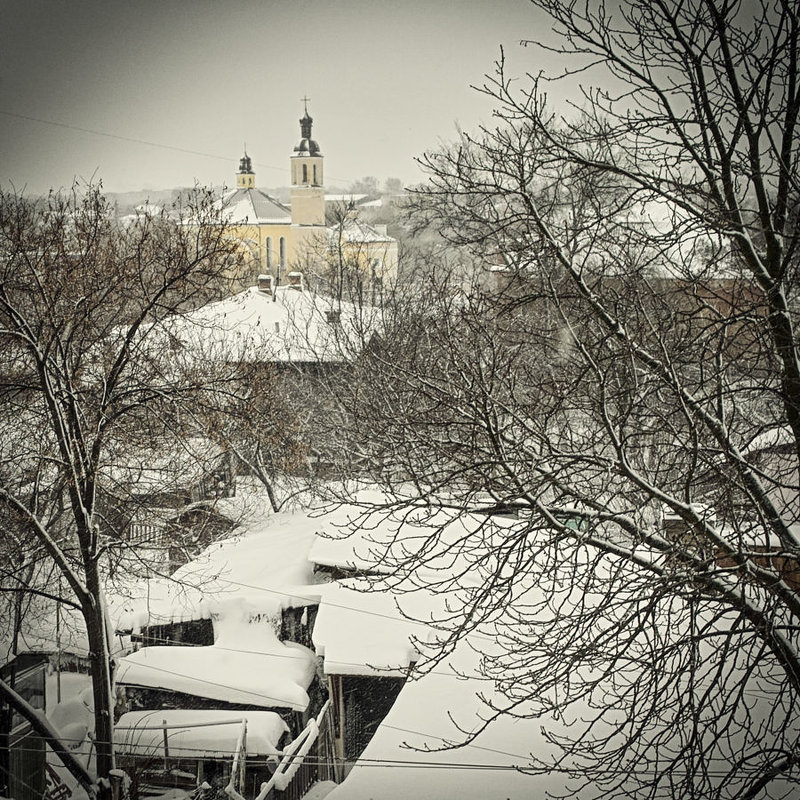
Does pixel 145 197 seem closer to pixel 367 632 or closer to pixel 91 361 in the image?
pixel 91 361

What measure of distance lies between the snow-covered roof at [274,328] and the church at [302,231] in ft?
1.01

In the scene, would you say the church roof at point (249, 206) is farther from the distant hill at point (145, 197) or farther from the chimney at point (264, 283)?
the chimney at point (264, 283)

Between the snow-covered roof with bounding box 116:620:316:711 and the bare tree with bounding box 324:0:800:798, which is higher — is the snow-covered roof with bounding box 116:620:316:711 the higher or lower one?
the lower one

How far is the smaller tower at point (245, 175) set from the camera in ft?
15.3

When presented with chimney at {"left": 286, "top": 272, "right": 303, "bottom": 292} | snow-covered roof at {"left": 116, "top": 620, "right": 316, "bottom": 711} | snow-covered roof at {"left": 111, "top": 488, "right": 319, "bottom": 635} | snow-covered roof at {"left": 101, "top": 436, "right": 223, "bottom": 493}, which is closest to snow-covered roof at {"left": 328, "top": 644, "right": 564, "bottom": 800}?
snow-covered roof at {"left": 116, "top": 620, "right": 316, "bottom": 711}

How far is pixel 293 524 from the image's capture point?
478 centimetres

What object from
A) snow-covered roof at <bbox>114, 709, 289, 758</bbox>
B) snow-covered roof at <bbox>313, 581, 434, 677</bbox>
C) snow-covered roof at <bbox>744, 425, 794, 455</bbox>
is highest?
snow-covered roof at <bbox>744, 425, 794, 455</bbox>

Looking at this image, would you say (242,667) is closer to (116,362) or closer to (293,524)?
(293,524)

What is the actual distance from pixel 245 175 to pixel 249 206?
0.18m

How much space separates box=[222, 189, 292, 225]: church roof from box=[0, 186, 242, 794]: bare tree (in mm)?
176

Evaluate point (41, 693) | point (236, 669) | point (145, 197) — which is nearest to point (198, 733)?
point (236, 669)

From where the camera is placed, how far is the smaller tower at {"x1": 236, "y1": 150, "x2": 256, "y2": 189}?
15.3 feet

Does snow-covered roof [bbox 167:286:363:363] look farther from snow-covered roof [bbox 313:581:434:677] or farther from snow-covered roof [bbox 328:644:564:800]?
snow-covered roof [bbox 328:644:564:800]

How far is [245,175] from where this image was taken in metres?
4.66
